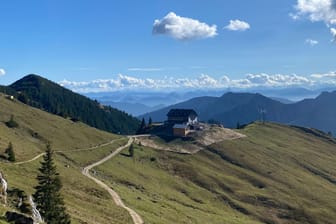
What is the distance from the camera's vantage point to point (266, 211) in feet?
395

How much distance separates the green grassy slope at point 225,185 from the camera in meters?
95.9

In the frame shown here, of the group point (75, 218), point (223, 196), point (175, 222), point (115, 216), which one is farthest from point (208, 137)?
point (75, 218)

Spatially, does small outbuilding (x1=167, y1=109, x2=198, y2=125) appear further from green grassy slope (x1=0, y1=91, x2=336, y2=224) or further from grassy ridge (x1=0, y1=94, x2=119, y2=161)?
grassy ridge (x1=0, y1=94, x2=119, y2=161)

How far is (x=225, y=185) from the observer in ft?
422

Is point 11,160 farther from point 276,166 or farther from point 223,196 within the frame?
point 276,166

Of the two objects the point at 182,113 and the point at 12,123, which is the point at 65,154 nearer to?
the point at 12,123

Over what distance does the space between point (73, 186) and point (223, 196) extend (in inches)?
2186

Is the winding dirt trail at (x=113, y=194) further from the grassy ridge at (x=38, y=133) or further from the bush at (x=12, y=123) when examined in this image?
the bush at (x=12, y=123)

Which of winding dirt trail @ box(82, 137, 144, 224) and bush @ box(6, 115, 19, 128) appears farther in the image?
bush @ box(6, 115, 19, 128)

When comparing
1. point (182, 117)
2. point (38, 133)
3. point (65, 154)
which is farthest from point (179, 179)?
point (182, 117)

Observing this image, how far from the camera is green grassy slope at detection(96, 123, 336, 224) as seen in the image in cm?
9586

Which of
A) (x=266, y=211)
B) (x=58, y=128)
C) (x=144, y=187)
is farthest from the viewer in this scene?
(x=58, y=128)

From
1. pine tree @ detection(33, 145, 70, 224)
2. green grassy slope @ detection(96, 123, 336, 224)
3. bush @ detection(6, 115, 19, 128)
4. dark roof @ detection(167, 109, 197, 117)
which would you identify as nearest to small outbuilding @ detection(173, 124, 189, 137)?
green grassy slope @ detection(96, 123, 336, 224)

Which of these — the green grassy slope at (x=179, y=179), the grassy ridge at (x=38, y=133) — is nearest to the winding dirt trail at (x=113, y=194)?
the green grassy slope at (x=179, y=179)
